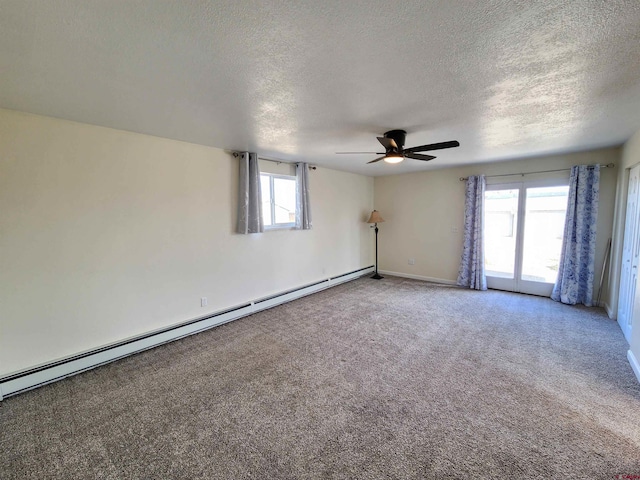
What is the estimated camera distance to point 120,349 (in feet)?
9.37

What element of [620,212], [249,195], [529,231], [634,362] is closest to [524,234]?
[529,231]

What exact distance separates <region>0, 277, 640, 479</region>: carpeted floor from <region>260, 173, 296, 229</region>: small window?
1.79 meters

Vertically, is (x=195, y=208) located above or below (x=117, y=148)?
below

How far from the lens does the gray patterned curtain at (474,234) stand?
5.06 meters

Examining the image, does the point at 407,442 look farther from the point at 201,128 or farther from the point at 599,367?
the point at 201,128

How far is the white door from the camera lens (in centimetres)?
304

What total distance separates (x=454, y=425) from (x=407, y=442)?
401 mm

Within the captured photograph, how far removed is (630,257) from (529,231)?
1.53 metres

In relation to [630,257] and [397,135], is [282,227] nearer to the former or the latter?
[397,135]

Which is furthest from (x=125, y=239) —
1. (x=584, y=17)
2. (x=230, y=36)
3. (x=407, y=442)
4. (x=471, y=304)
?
(x=471, y=304)

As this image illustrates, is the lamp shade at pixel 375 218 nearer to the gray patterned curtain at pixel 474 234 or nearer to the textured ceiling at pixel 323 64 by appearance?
the gray patterned curtain at pixel 474 234

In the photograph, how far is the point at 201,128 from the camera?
9.26ft

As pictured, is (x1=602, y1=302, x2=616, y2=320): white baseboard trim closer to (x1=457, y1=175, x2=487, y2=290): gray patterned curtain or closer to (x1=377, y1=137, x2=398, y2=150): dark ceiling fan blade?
(x1=457, y1=175, x2=487, y2=290): gray patterned curtain

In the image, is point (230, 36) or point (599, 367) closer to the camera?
point (230, 36)
